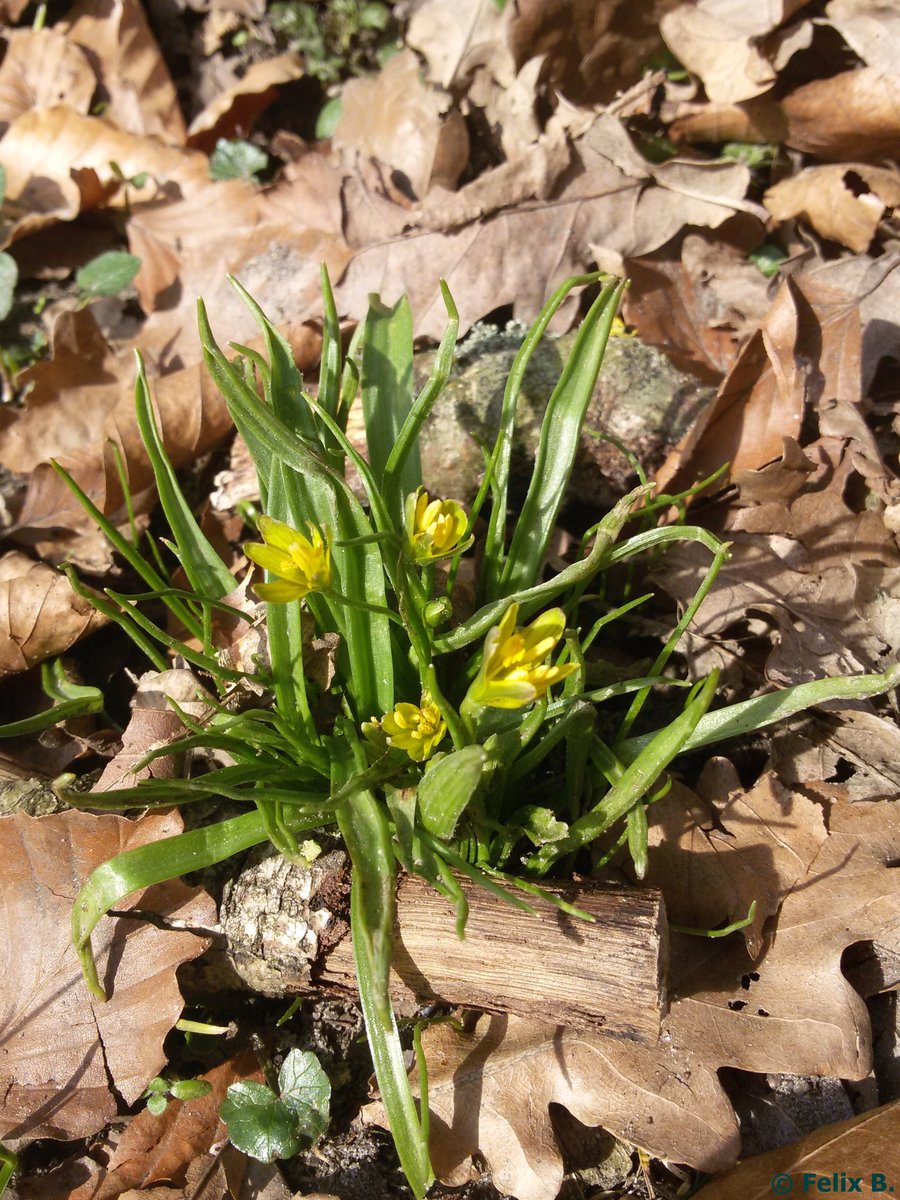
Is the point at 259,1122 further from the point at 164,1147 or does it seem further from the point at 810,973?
the point at 810,973

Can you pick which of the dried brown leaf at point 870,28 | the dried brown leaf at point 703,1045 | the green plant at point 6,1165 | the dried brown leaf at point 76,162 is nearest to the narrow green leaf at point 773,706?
the dried brown leaf at point 703,1045

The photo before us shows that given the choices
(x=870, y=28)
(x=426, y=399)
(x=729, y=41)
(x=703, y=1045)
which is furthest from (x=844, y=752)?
(x=729, y=41)

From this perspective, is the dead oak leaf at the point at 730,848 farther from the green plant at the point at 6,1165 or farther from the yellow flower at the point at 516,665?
the green plant at the point at 6,1165

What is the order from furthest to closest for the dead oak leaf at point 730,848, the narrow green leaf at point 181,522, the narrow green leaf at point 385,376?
the narrow green leaf at point 385,376
the narrow green leaf at point 181,522
the dead oak leaf at point 730,848

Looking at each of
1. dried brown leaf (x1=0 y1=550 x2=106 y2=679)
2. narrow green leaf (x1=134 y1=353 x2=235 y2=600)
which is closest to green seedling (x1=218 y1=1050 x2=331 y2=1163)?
narrow green leaf (x1=134 y1=353 x2=235 y2=600)

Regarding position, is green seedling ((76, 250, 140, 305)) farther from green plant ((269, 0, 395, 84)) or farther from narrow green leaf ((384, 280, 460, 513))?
narrow green leaf ((384, 280, 460, 513))

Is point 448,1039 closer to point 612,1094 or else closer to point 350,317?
point 612,1094
